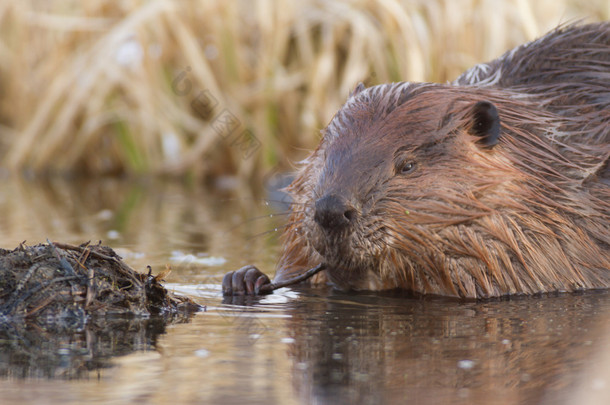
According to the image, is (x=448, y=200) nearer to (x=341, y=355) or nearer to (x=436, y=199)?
(x=436, y=199)

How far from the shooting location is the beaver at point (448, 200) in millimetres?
3225

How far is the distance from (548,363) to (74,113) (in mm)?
7459

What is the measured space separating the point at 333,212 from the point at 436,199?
0.44 meters

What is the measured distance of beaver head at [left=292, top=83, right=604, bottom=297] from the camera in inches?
126

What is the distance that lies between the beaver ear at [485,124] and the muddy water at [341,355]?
572 millimetres

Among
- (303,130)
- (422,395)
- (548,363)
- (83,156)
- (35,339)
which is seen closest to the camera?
(422,395)

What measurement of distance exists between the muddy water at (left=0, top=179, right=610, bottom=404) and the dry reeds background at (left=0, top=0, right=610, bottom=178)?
4476mm

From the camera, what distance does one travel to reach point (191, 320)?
2879 mm

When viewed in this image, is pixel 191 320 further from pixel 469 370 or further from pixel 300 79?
pixel 300 79

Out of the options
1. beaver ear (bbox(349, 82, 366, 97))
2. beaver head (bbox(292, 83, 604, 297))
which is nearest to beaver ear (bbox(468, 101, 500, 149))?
beaver head (bbox(292, 83, 604, 297))

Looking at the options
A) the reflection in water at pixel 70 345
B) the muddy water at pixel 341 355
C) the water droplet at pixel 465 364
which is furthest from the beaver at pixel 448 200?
the water droplet at pixel 465 364

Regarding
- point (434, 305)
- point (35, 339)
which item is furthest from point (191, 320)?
point (434, 305)

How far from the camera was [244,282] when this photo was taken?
11.1 ft

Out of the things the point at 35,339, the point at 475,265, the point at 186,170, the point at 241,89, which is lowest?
the point at 35,339
